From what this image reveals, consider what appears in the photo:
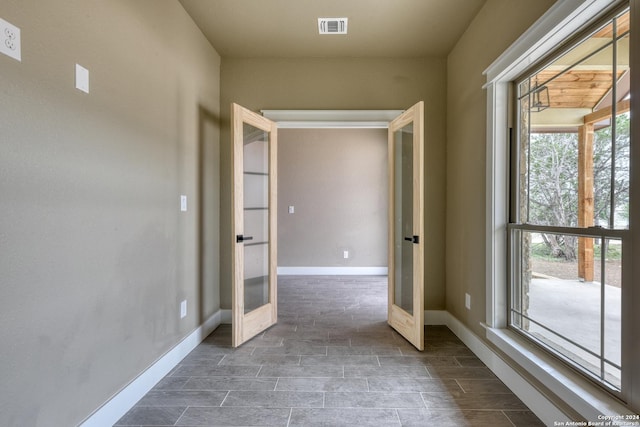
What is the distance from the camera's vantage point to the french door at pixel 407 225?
272 centimetres

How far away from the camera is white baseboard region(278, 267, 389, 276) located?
19.7 ft

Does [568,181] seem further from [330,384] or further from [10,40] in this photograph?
[10,40]

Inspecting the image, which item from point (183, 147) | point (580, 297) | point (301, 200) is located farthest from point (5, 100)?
point (301, 200)

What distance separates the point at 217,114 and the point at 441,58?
2.40m

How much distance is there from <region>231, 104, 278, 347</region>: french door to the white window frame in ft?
6.44

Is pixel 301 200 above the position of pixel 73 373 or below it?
above

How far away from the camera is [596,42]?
1.63 m

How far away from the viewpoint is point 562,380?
64.3 inches

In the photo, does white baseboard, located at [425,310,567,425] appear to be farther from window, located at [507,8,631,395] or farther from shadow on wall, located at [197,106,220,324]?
shadow on wall, located at [197,106,220,324]

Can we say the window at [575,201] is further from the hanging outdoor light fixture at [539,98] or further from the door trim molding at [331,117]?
the door trim molding at [331,117]

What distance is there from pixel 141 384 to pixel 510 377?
2.35m

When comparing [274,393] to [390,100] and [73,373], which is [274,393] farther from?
[390,100]

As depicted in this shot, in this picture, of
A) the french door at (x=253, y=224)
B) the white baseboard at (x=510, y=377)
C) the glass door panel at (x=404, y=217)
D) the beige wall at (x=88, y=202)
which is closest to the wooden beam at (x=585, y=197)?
the white baseboard at (x=510, y=377)

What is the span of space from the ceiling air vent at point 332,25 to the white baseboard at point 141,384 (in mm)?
2857
